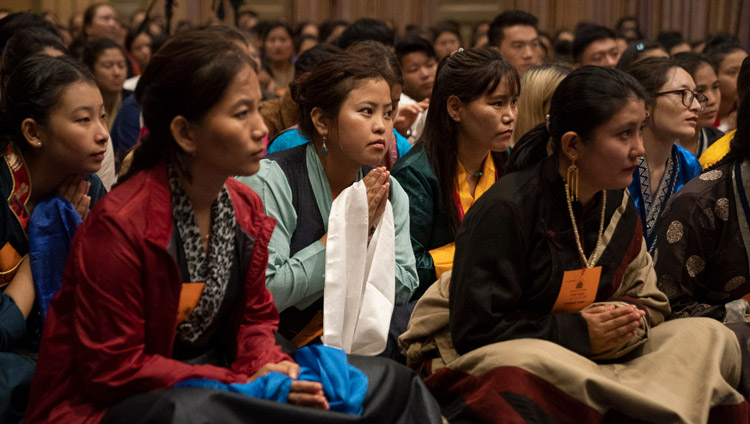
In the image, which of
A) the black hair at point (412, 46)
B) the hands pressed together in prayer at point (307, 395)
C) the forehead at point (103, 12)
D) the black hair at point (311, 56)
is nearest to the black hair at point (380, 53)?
the black hair at point (311, 56)

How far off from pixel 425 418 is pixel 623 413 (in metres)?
0.46

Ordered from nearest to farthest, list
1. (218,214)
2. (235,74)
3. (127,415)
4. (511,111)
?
(127,415) → (235,74) → (218,214) → (511,111)

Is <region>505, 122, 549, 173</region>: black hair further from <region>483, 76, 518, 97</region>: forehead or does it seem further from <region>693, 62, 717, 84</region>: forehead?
<region>693, 62, 717, 84</region>: forehead

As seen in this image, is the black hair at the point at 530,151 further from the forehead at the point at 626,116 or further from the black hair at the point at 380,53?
the black hair at the point at 380,53

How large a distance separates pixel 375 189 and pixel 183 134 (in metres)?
0.74

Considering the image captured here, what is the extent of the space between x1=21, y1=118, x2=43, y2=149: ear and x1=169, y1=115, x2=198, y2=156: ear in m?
0.69

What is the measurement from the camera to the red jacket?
1561 mm

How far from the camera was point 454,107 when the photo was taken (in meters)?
2.96

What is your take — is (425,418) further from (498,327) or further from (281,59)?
(281,59)

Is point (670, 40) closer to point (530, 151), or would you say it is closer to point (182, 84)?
point (530, 151)

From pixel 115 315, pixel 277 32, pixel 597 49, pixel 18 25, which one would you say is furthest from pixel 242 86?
pixel 277 32

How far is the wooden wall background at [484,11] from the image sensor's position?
898cm

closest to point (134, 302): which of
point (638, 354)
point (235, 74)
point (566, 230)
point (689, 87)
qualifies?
point (235, 74)

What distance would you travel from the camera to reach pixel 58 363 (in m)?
1.62
